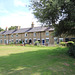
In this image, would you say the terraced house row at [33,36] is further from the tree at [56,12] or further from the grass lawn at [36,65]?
the grass lawn at [36,65]

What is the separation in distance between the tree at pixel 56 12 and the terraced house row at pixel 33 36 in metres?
19.0

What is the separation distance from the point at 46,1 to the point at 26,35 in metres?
31.0

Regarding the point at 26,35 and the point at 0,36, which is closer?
the point at 26,35

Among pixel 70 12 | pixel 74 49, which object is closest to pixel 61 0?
pixel 70 12

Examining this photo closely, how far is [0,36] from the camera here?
51719 millimetres

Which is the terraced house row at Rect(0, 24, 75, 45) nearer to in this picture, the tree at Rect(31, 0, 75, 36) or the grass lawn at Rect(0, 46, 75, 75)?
the tree at Rect(31, 0, 75, 36)

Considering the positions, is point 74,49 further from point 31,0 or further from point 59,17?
point 31,0

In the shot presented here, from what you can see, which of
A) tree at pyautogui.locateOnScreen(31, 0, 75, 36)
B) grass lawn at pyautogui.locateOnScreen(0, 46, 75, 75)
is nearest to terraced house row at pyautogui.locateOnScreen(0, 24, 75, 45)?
tree at pyautogui.locateOnScreen(31, 0, 75, 36)

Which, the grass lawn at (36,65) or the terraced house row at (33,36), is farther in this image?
the terraced house row at (33,36)

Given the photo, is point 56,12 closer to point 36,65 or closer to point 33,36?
point 36,65

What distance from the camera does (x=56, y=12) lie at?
9.93 metres

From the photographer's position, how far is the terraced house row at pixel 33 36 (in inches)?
1325

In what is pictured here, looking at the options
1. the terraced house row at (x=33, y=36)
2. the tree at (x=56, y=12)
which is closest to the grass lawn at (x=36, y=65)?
the tree at (x=56, y=12)

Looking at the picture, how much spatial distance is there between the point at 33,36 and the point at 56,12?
28.8m
